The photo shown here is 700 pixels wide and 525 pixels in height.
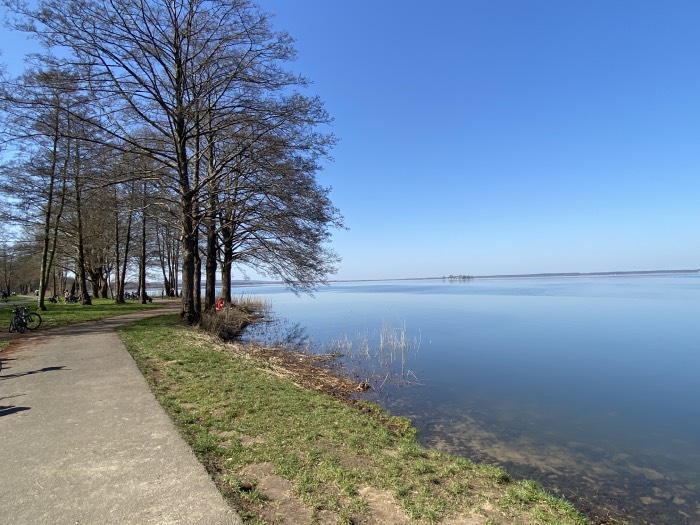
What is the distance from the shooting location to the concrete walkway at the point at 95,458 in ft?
10.6

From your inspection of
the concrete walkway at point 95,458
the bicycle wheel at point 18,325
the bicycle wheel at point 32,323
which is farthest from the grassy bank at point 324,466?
the bicycle wheel at point 32,323

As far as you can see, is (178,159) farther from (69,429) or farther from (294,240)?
(69,429)

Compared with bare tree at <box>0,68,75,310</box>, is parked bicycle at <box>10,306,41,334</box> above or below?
below

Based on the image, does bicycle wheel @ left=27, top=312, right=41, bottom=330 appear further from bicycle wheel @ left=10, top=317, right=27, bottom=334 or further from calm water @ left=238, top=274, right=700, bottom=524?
calm water @ left=238, top=274, right=700, bottom=524

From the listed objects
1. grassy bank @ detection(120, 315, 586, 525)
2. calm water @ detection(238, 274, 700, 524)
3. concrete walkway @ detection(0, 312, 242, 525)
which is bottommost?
calm water @ detection(238, 274, 700, 524)

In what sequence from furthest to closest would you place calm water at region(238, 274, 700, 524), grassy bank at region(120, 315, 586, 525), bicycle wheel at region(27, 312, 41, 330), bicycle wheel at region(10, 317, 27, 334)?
1. bicycle wheel at region(27, 312, 41, 330)
2. bicycle wheel at region(10, 317, 27, 334)
3. calm water at region(238, 274, 700, 524)
4. grassy bank at region(120, 315, 586, 525)

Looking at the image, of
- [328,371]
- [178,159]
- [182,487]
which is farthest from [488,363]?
[178,159]

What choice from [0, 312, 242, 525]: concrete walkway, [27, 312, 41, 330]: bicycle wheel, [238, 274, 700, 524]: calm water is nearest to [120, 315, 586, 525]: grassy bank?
[0, 312, 242, 525]: concrete walkway

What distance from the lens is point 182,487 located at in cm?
357

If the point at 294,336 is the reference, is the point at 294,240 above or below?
above

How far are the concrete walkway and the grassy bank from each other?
26 centimetres

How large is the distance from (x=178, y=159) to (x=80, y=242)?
15.8 m

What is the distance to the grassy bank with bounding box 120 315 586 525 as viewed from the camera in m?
3.59

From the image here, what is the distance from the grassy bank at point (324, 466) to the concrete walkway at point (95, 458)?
262 millimetres
